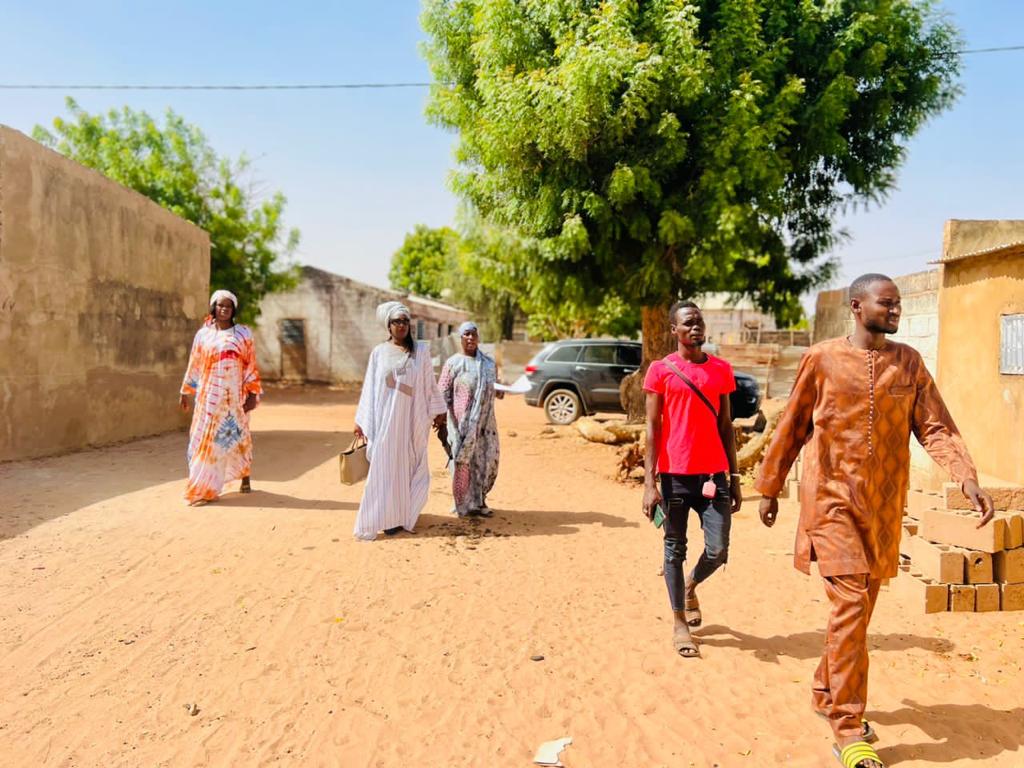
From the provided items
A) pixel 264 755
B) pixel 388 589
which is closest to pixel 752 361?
pixel 388 589

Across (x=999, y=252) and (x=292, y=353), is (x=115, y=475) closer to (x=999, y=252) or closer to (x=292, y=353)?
(x=999, y=252)

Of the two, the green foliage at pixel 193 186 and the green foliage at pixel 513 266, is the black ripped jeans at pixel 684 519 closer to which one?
the green foliage at pixel 513 266

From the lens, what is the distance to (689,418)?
12.8 ft

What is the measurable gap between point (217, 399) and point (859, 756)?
5921mm

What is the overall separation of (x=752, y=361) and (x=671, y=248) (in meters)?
12.2

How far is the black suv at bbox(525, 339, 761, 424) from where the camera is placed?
14.9m

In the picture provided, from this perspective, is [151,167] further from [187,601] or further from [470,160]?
[187,601]

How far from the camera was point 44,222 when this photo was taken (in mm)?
8984

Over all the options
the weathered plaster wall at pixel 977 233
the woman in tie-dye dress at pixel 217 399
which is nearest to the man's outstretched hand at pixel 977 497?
the weathered plaster wall at pixel 977 233

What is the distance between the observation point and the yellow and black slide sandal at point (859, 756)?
275 cm

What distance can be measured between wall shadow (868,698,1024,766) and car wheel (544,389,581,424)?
11778mm

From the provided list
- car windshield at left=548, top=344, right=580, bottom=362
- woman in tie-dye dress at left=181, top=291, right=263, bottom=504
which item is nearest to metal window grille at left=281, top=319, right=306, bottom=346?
car windshield at left=548, top=344, right=580, bottom=362

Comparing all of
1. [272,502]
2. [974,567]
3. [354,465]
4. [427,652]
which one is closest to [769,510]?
[427,652]

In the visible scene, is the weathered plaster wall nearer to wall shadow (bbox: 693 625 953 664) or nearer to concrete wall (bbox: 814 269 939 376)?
concrete wall (bbox: 814 269 939 376)
